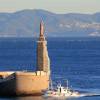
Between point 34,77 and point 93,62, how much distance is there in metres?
63.8

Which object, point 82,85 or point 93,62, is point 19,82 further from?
point 93,62

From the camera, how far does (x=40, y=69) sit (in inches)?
3332

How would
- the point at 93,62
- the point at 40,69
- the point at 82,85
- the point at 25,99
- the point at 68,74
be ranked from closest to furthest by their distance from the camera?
the point at 25,99
the point at 40,69
the point at 82,85
the point at 68,74
the point at 93,62

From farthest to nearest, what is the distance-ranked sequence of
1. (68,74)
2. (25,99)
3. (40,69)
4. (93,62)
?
(93,62)
(68,74)
(40,69)
(25,99)

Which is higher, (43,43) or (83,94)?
(43,43)

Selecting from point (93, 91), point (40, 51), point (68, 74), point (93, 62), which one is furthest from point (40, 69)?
point (93, 62)

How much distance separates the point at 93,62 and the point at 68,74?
33403mm

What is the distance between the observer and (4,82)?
8200 centimetres

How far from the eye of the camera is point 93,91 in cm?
8881

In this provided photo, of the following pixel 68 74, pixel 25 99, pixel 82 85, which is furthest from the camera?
pixel 68 74

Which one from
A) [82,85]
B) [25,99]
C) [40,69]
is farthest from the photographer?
[82,85]

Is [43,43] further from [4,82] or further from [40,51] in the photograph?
[4,82]

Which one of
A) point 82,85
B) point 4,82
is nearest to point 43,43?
point 4,82

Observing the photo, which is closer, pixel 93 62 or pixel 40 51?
pixel 40 51
